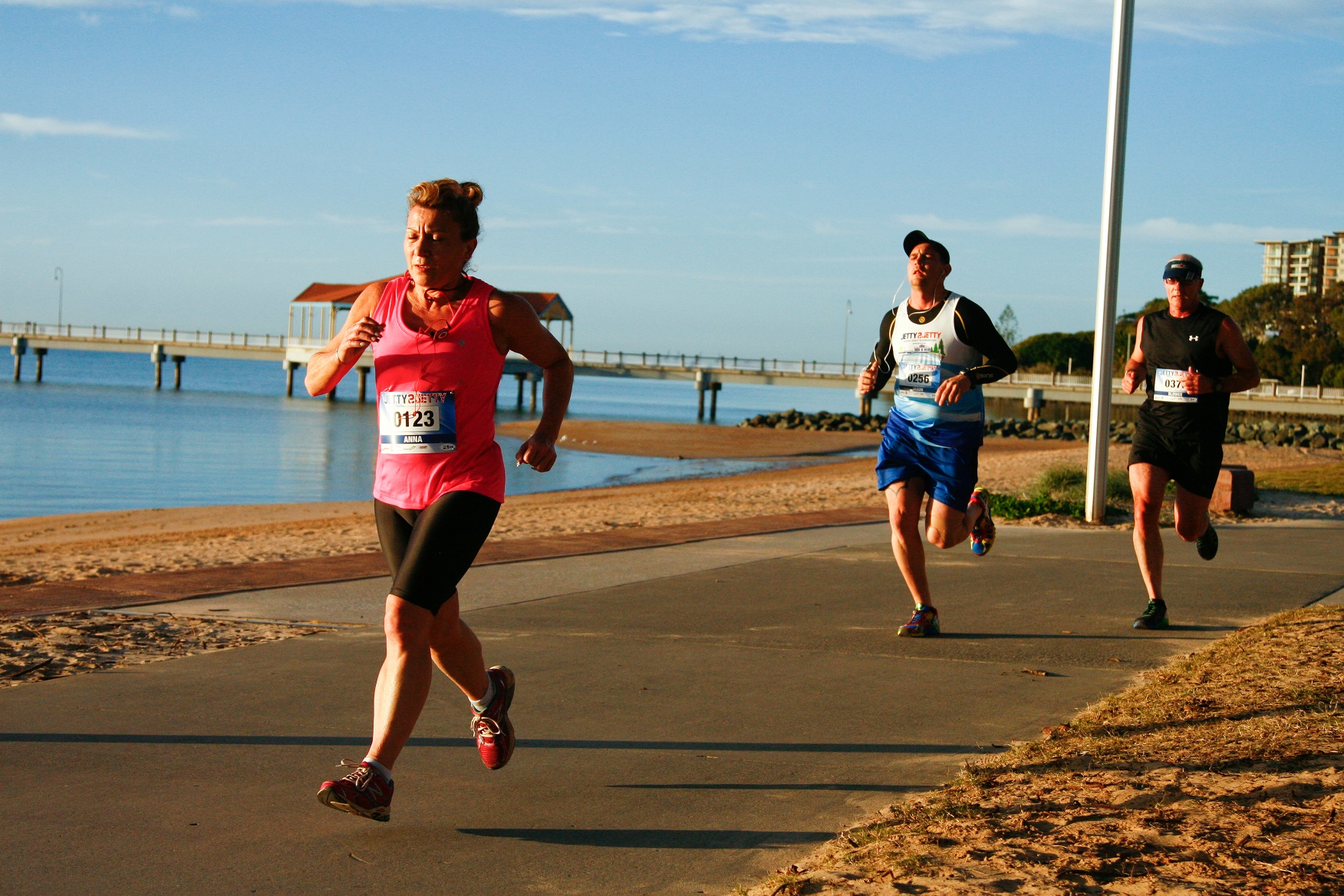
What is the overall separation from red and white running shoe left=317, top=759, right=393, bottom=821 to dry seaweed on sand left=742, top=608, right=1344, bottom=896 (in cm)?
104

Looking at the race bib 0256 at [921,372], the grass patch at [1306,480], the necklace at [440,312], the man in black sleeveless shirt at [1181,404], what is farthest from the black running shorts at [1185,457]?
the grass patch at [1306,480]

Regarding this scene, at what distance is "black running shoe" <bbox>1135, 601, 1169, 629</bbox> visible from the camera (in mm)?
6598

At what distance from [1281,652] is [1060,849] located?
9.93ft

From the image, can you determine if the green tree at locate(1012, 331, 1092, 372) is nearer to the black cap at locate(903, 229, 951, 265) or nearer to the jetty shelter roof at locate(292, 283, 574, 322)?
the jetty shelter roof at locate(292, 283, 574, 322)

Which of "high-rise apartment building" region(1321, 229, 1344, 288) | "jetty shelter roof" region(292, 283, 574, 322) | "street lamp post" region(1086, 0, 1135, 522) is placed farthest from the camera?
"high-rise apartment building" region(1321, 229, 1344, 288)

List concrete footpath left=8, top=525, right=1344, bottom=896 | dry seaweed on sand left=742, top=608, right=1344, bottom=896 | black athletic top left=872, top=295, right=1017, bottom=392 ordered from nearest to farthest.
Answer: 1. dry seaweed on sand left=742, top=608, right=1344, bottom=896
2. concrete footpath left=8, top=525, right=1344, bottom=896
3. black athletic top left=872, top=295, right=1017, bottom=392

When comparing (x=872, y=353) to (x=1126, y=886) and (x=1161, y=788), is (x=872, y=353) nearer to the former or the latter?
(x=1161, y=788)

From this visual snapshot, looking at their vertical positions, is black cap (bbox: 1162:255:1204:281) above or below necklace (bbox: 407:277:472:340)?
above

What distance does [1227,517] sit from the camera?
12945 mm

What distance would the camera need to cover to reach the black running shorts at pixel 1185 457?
21.8ft

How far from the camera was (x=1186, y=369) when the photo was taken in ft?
21.9

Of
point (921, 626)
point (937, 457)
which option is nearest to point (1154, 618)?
point (921, 626)

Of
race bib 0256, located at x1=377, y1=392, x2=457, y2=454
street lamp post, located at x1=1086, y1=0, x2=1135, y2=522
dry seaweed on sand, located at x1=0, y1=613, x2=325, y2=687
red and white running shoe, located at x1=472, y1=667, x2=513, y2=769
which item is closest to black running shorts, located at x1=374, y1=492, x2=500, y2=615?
race bib 0256, located at x1=377, y1=392, x2=457, y2=454

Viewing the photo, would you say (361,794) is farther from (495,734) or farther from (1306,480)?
(1306,480)
